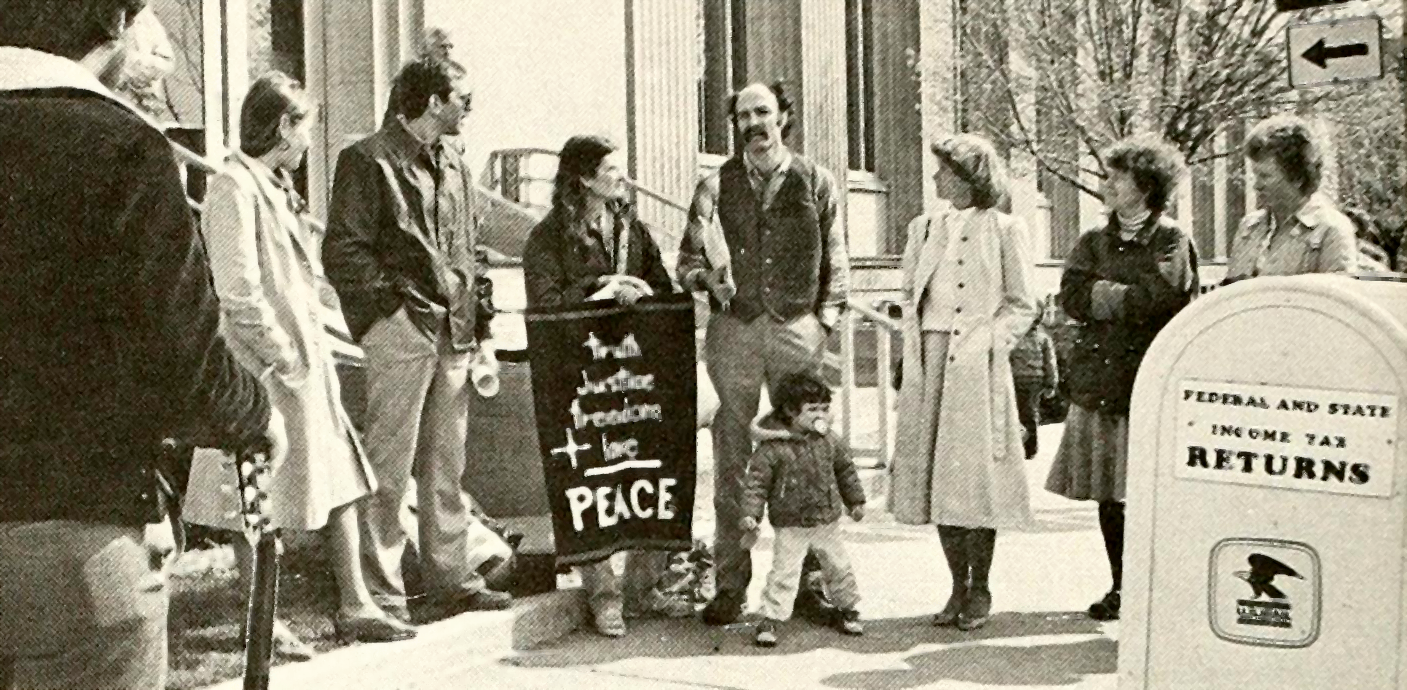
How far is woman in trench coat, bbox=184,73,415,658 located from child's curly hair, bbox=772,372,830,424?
5.34 feet

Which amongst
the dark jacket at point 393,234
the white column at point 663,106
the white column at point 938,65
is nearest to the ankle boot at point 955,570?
the dark jacket at point 393,234

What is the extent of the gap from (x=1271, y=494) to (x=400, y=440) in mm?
3278

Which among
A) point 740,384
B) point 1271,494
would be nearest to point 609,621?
point 740,384

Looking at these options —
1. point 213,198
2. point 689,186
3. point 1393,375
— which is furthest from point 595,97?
point 1393,375

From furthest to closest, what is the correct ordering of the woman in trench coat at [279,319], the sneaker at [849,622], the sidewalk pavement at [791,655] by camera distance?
1. the sneaker at [849,622]
2. the sidewalk pavement at [791,655]
3. the woman in trench coat at [279,319]

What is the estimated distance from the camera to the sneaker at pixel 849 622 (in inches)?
244

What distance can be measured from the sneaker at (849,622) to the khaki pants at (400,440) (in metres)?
1.61

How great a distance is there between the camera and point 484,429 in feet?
26.2

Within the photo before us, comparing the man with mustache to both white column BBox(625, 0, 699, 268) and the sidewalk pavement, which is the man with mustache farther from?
white column BBox(625, 0, 699, 268)

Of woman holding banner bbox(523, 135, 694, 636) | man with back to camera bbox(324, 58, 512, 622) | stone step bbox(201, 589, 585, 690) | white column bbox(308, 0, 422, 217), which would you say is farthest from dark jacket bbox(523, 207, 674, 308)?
white column bbox(308, 0, 422, 217)

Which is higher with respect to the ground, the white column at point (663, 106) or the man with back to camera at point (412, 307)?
the white column at point (663, 106)

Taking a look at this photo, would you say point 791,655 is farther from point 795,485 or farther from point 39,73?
point 39,73

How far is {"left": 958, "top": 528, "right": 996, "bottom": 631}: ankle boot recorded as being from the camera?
6293 millimetres

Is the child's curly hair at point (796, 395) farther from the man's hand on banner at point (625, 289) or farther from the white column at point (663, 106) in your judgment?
the white column at point (663, 106)
